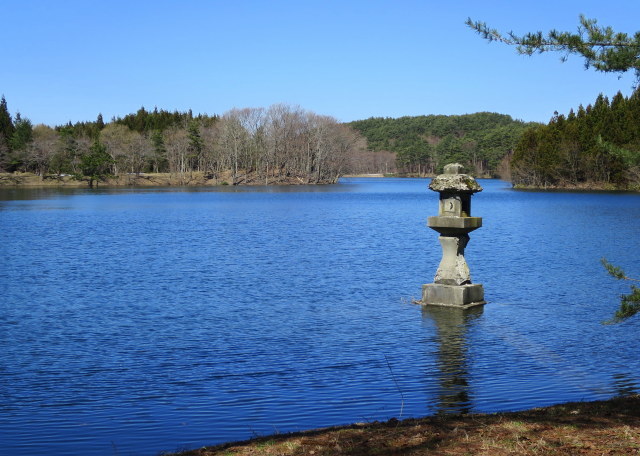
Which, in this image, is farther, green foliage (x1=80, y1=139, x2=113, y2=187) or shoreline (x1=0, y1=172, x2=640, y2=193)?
shoreline (x1=0, y1=172, x2=640, y2=193)

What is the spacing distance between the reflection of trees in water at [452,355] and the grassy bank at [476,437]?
1936 millimetres

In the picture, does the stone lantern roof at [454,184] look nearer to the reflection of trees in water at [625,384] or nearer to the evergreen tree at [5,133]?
the reflection of trees in water at [625,384]

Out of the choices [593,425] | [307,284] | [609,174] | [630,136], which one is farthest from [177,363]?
[609,174]

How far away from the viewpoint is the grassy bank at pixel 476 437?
686 centimetres

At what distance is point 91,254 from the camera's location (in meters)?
32.1

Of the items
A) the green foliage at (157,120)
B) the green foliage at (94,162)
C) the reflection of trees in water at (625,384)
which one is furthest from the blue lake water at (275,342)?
the green foliage at (157,120)

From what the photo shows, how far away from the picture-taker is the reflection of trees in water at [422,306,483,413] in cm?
1041

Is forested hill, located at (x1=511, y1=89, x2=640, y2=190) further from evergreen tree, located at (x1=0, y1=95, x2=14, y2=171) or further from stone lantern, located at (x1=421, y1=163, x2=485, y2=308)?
stone lantern, located at (x1=421, y1=163, x2=485, y2=308)

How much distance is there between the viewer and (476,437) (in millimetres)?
7250

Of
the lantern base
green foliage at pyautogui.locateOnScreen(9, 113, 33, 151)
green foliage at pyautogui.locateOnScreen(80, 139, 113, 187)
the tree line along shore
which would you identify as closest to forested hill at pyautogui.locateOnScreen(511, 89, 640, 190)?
the tree line along shore

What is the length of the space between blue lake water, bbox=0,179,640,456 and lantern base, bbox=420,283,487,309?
13.4 inches

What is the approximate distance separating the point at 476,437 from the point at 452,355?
20.4ft

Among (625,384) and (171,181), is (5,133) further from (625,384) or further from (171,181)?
(625,384)

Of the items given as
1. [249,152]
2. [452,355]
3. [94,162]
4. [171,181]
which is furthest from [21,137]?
[452,355]
